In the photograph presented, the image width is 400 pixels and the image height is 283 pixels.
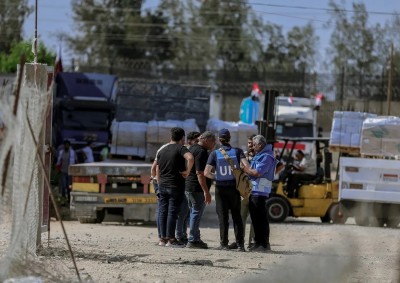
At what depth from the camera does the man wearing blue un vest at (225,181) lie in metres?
15.2

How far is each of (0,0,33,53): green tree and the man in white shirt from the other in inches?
1194

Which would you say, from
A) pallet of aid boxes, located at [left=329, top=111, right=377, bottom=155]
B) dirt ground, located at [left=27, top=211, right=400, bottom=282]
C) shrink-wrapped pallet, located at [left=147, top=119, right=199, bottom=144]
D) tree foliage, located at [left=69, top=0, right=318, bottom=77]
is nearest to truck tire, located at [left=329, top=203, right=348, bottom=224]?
pallet of aid boxes, located at [left=329, top=111, right=377, bottom=155]

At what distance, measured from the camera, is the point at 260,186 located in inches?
608

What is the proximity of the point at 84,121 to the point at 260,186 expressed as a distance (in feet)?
49.3

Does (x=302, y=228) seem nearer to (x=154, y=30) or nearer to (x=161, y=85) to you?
(x=161, y=85)

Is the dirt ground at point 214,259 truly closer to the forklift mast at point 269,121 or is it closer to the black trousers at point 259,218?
the black trousers at point 259,218

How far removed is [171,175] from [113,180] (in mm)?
5526

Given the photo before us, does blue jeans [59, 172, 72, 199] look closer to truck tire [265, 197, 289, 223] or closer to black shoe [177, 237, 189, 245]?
truck tire [265, 197, 289, 223]

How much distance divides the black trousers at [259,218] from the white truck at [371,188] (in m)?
7.63

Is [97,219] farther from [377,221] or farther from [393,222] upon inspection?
[393,222]

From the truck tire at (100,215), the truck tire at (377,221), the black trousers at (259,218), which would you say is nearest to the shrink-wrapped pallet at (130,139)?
the truck tire at (100,215)

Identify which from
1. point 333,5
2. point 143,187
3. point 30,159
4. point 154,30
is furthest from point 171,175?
point 154,30

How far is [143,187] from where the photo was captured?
2075 cm

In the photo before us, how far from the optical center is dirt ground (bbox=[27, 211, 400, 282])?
9695 millimetres
